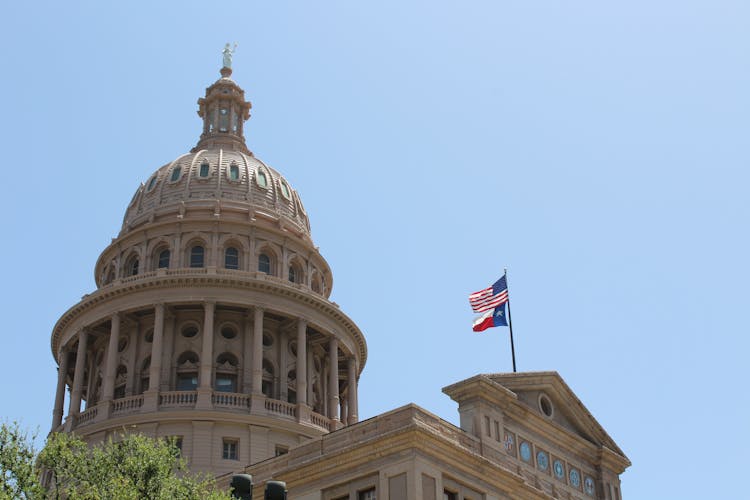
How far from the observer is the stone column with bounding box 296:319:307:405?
243 feet

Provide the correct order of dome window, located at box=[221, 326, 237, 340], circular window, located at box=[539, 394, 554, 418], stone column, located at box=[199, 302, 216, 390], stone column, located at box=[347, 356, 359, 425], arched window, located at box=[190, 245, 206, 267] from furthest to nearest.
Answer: stone column, located at box=[347, 356, 359, 425], arched window, located at box=[190, 245, 206, 267], dome window, located at box=[221, 326, 237, 340], stone column, located at box=[199, 302, 216, 390], circular window, located at box=[539, 394, 554, 418]

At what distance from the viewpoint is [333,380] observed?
255 ft

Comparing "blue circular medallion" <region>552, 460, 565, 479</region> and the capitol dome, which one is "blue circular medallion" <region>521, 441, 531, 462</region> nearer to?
"blue circular medallion" <region>552, 460, 565, 479</region>

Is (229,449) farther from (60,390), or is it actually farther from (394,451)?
(394,451)

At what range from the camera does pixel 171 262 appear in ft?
254

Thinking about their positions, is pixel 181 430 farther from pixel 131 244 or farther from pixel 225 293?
pixel 131 244

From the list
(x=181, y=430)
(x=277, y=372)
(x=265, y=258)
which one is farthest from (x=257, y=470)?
(x=265, y=258)

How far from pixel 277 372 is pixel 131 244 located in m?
14.7

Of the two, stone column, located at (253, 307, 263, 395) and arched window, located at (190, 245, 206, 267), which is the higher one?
arched window, located at (190, 245, 206, 267)

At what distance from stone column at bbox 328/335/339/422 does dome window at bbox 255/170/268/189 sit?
13.0 meters

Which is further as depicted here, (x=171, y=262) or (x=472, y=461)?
(x=171, y=262)

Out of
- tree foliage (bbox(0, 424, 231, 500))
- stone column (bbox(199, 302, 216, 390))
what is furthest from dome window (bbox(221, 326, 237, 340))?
tree foliage (bbox(0, 424, 231, 500))

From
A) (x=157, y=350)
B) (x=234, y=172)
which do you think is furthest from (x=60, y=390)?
(x=234, y=172)

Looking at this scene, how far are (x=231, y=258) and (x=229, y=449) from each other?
15201mm
